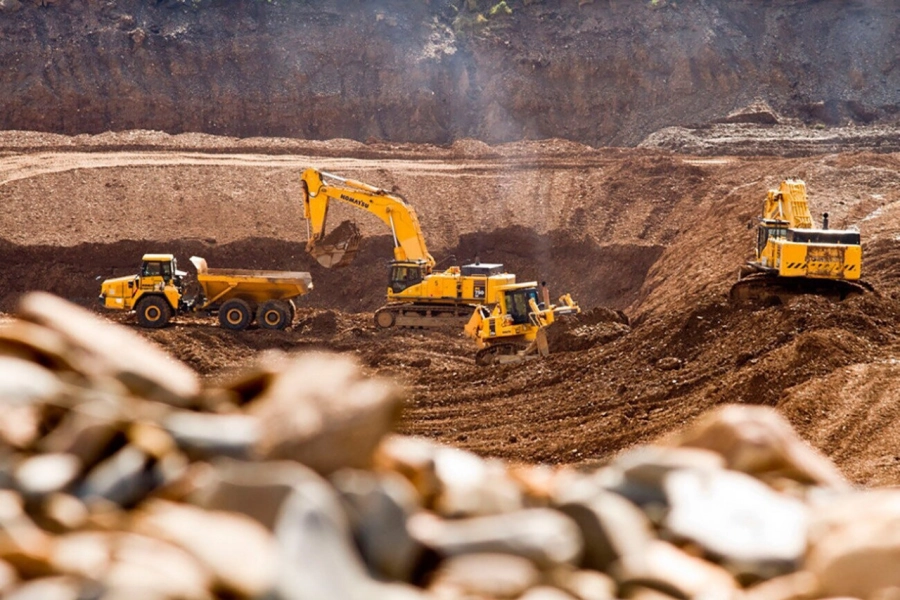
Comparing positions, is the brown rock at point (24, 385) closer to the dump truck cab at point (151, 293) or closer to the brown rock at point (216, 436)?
the brown rock at point (216, 436)

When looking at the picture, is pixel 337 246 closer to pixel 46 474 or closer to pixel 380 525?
pixel 46 474

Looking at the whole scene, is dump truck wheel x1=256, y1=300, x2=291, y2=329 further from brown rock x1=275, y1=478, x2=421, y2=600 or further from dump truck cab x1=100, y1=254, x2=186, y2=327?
brown rock x1=275, y1=478, x2=421, y2=600

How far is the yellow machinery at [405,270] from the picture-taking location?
2689cm

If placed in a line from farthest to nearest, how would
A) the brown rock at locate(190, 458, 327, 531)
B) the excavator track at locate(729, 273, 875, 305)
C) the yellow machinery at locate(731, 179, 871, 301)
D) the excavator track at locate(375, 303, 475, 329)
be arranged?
1. the excavator track at locate(375, 303, 475, 329)
2. the excavator track at locate(729, 273, 875, 305)
3. the yellow machinery at locate(731, 179, 871, 301)
4. the brown rock at locate(190, 458, 327, 531)

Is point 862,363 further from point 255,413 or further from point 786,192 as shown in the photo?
point 255,413

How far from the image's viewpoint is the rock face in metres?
46.5

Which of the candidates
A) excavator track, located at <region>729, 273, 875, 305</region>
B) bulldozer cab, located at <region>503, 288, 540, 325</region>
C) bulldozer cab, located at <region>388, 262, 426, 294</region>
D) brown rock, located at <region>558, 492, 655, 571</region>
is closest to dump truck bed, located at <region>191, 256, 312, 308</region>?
bulldozer cab, located at <region>388, 262, 426, 294</region>

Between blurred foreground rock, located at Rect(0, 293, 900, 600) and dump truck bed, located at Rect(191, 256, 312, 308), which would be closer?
blurred foreground rock, located at Rect(0, 293, 900, 600)

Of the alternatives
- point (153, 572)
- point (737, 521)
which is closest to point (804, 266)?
point (737, 521)

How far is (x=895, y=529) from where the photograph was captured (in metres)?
4.42

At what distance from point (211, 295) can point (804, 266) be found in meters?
12.2

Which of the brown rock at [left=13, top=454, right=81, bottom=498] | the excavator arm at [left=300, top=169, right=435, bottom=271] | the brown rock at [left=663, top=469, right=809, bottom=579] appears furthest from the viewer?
the excavator arm at [left=300, top=169, right=435, bottom=271]

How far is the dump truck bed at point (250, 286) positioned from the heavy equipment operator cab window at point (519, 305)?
18.9 ft

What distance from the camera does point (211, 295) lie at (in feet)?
87.2
